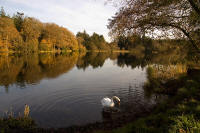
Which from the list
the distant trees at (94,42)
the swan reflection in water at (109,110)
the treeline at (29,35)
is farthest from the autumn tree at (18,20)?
the swan reflection in water at (109,110)

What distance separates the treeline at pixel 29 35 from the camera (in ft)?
200

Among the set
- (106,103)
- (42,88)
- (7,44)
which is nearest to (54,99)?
(42,88)

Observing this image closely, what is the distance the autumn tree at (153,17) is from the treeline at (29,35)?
2725 inches

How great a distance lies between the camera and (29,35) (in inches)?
2825

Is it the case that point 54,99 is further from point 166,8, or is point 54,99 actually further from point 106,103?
point 166,8

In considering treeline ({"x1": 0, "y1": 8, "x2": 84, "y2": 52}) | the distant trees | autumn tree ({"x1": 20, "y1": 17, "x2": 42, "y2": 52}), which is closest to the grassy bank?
treeline ({"x1": 0, "y1": 8, "x2": 84, "y2": 52})

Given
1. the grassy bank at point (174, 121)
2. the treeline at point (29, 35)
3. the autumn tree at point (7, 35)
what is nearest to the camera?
the grassy bank at point (174, 121)

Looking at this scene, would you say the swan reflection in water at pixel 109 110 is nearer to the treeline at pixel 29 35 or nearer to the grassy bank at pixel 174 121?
the grassy bank at pixel 174 121

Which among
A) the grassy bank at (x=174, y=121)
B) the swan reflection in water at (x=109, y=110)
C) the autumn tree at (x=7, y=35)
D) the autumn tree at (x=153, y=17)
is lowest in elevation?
the swan reflection in water at (x=109, y=110)

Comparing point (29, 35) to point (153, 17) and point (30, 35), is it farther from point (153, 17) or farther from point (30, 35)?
point (153, 17)

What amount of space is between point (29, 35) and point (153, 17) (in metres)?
78.8

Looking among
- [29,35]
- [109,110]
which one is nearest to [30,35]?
[29,35]

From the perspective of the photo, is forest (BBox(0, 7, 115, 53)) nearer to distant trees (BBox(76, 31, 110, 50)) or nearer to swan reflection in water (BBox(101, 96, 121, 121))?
distant trees (BBox(76, 31, 110, 50))

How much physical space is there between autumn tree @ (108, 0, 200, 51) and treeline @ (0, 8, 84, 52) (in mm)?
69213
